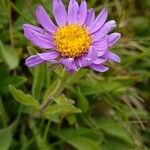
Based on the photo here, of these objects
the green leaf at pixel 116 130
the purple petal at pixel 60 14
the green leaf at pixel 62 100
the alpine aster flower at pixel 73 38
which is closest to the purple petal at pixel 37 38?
the alpine aster flower at pixel 73 38

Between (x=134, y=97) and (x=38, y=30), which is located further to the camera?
(x=134, y=97)

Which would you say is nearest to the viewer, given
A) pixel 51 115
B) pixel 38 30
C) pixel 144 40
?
pixel 38 30

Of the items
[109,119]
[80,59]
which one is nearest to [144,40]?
[109,119]

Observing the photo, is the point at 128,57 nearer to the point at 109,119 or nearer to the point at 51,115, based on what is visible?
the point at 109,119

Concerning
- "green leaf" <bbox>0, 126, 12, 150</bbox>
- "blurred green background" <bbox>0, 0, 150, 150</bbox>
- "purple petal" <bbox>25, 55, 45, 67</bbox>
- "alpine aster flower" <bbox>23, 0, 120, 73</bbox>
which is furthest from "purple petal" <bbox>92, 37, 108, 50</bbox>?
"green leaf" <bbox>0, 126, 12, 150</bbox>

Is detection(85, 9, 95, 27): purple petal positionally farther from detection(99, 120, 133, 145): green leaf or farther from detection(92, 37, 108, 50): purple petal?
detection(99, 120, 133, 145): green leaf

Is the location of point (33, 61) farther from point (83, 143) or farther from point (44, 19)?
point (83, 143)
